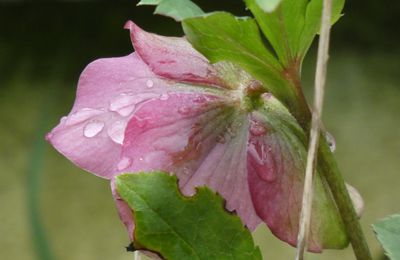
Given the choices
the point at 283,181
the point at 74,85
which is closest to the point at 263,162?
the point at 283,181

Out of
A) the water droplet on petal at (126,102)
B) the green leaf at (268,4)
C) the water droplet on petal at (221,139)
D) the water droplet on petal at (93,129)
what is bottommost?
the water droplet on petal at (221,139)

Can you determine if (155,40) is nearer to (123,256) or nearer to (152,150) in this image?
(152,150)

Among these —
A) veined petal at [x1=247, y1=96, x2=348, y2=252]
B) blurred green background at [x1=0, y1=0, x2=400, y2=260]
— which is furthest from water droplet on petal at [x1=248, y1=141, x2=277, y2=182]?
blurred green background at [x1=0, y1=0, x2=400, y2=260]

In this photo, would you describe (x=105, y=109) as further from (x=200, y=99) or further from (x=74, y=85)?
(x=74, y=85)

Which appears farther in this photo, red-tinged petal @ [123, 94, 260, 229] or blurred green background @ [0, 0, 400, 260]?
blurred green background @ [0, 0, 400, 260]

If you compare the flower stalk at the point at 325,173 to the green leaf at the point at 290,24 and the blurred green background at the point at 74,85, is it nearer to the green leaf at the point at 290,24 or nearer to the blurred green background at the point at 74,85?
the green leaf at the point at 290,24

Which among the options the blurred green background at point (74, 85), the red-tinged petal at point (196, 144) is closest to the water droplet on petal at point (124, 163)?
the red-tinged petal at point (196, 144)

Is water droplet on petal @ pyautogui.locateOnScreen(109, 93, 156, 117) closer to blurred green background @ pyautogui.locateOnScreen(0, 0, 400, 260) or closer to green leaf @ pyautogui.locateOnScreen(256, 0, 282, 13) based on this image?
green leaf @ pyautogui.locateOnScreen(256, 0, 282, 13)
